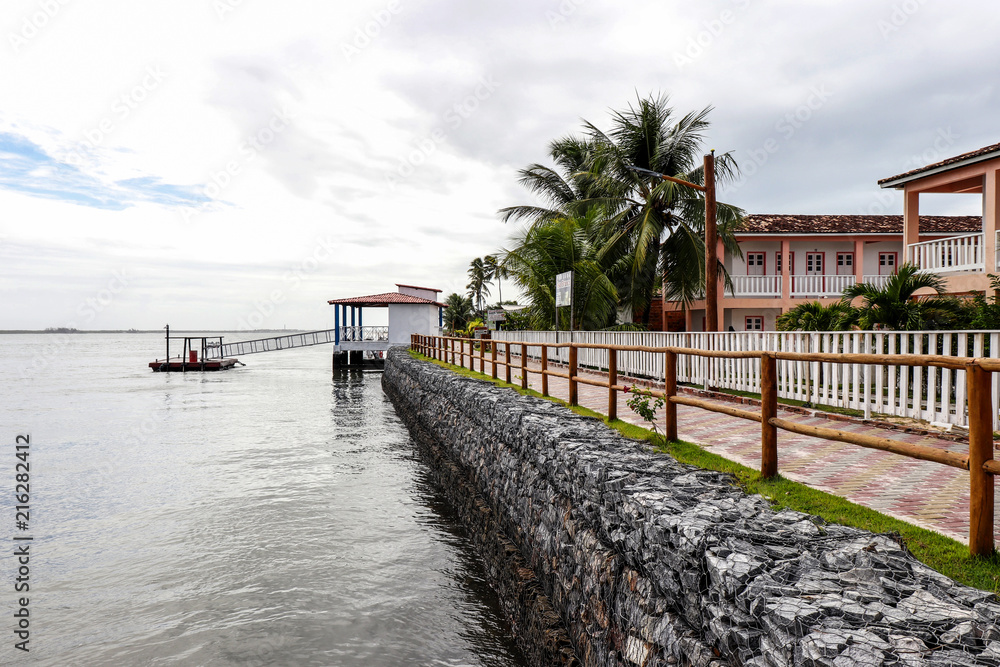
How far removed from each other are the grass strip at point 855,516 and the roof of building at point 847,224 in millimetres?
21539

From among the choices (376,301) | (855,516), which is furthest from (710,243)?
(376,301)

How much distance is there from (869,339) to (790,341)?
160cm

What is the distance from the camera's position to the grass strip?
2.69 m

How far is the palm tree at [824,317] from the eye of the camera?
35.2 feet

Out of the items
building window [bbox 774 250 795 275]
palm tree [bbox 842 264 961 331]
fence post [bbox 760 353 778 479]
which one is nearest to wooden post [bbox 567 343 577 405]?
fence post [bbox 760 353 778 479]

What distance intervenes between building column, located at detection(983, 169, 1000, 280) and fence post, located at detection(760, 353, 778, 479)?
514 inches

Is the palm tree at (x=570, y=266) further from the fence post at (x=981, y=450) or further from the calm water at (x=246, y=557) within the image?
the fence post at (x=981, y=450)

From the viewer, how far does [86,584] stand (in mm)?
6980

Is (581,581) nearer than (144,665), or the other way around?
(581,581)

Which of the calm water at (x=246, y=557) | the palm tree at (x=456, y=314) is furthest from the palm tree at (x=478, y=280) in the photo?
the calm water at (x=246, y=557)

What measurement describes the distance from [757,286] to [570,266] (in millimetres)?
8710

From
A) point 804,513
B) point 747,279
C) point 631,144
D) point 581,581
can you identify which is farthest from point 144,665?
point 747,279

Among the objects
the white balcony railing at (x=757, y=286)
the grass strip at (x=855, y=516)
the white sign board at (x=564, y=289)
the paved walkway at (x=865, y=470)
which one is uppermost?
the white balcony railing at (x=757, y=286)

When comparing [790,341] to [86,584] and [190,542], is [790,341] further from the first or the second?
[86,584]
